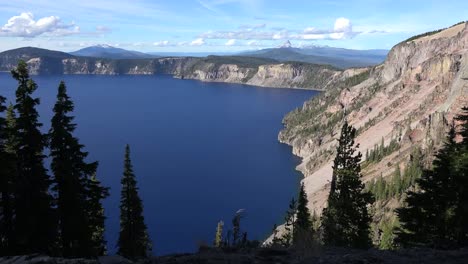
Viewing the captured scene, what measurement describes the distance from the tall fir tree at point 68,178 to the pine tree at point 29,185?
752 mm

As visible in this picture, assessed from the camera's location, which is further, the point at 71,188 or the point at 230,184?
the point at 230,184

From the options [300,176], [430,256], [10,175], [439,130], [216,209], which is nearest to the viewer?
[430,256]

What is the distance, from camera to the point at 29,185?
28016mm

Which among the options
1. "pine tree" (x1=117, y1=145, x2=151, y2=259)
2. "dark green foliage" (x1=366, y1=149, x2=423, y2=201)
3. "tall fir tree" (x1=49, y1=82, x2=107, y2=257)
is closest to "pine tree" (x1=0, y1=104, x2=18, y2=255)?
"tall fir tree" (x1=49, y1=82, x2=107, y2=257)

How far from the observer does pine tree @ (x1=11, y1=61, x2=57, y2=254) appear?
27703 millimetres

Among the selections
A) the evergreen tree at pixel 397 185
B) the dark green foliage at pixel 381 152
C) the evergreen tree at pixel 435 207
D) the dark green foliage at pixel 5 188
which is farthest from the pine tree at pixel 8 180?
the dark green foliage at pixel 381 152

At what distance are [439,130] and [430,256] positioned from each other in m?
161

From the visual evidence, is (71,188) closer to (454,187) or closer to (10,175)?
(10,175)

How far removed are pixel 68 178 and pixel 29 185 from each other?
2.35 meters

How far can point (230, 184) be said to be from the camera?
169 m

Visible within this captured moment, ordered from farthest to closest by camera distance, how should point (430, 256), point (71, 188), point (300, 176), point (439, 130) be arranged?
point (300, 176) < point (439, 130) < point (71, 188) < point (430, 256)

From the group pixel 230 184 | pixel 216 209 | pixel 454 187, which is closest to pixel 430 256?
pixel 454 187

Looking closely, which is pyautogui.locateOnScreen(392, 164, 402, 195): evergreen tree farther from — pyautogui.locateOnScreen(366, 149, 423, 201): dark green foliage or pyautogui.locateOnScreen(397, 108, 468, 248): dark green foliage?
pyautogui.locateOnScreen(397, 108, 468, 248): dark green foliage

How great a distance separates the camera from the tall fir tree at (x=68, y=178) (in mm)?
28797
